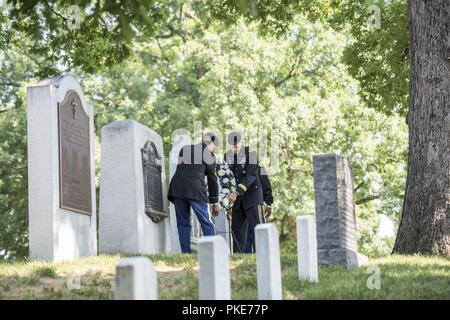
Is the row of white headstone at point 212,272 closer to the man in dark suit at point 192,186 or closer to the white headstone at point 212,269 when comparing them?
the white headstone at point 212,269

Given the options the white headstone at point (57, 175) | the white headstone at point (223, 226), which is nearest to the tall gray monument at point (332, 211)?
the white headstone at point (57, 175)

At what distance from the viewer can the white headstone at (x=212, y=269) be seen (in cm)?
525

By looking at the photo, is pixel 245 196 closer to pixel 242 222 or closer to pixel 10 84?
pixel 242 222

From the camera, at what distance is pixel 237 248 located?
1252cm

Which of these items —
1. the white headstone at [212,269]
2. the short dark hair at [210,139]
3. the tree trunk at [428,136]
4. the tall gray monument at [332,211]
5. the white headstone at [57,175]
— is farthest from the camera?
the short dark hair at [210,139]

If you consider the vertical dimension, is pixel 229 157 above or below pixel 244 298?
above

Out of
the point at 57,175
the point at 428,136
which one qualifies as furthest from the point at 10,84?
the point at 428,136

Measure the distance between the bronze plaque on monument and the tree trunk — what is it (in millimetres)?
4787

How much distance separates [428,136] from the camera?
1141 cm

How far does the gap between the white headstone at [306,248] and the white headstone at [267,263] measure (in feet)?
4.60

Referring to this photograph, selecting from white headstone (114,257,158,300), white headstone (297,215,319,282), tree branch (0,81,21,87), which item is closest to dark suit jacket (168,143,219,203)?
white headstone (297,215,319,282)

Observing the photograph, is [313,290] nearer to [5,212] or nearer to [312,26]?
[312,26]
